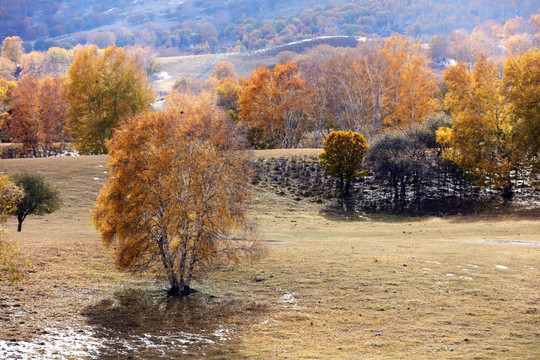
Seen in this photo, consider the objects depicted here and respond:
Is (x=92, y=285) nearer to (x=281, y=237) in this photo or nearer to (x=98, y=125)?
(x=281, y=237)

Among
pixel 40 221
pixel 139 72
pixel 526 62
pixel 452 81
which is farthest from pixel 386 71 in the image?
pixel 40 221

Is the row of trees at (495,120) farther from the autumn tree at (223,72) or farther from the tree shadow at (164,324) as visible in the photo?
the autumn tree at (223,72)

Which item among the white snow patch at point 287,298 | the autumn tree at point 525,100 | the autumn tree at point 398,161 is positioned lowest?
the white snow patch at point 287,298

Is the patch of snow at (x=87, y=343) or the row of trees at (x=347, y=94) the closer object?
the patch of snow at (x=87, y=343)

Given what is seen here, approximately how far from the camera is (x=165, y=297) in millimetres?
22203

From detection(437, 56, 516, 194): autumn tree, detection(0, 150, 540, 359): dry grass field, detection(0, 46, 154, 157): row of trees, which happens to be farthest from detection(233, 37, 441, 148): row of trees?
detection(0, 150, 540, 359): dry grass field

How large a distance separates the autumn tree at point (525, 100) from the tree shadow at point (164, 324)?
1400 inches

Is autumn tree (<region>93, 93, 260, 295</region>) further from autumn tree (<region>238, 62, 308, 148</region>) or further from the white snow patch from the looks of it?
autumn tree (<region>238, 62, 308, 148</region>)

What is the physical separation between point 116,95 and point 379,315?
57607 mm

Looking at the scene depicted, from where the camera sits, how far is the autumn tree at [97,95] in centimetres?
6856

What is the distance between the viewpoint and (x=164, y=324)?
19.4 metres

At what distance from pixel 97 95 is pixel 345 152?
3588 centimetres

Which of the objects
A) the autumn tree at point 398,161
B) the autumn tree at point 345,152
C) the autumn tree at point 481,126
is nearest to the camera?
the autumn tree at point 481,126

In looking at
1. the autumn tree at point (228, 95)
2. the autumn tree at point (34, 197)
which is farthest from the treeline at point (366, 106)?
the autumn tree at point (228, 95)
